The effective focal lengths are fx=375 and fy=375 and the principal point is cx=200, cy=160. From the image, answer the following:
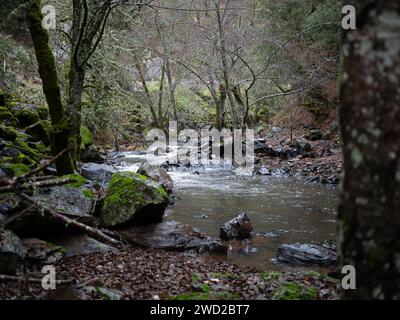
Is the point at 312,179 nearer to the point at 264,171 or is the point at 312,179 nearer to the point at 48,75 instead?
the point at 264,171

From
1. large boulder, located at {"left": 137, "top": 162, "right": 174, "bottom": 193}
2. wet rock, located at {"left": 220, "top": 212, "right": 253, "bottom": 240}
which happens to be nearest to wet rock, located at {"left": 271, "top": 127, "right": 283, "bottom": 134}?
large boulder, located at {"left": 137, "top": 162, "right": 174, "bottom": 193}

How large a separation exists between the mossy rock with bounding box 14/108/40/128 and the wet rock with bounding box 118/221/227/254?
290 inches

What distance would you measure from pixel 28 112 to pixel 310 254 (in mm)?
10493

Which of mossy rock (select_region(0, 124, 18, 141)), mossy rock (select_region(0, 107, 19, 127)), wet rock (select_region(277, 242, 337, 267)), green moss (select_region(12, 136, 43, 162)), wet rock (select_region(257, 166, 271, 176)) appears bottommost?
wet rock (select_region(277, 242, 337, 267))

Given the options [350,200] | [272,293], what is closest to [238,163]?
[272,293]

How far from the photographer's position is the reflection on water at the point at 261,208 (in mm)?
7384

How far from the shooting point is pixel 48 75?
7734mm

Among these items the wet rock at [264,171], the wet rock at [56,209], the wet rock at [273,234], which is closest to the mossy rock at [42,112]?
the wet rock at [56,209]

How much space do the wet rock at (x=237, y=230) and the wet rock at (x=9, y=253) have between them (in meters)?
3.99

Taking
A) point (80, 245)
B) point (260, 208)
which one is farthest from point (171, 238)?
point (260, 208)

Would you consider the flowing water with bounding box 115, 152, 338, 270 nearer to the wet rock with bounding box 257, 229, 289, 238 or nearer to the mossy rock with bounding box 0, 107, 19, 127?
the wet rock with bounding box 257, 229, 289, 238

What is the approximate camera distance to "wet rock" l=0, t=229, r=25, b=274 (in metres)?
4.38

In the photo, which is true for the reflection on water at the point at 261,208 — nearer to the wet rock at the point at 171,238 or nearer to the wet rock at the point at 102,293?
the wet rock at the point at 171,238
